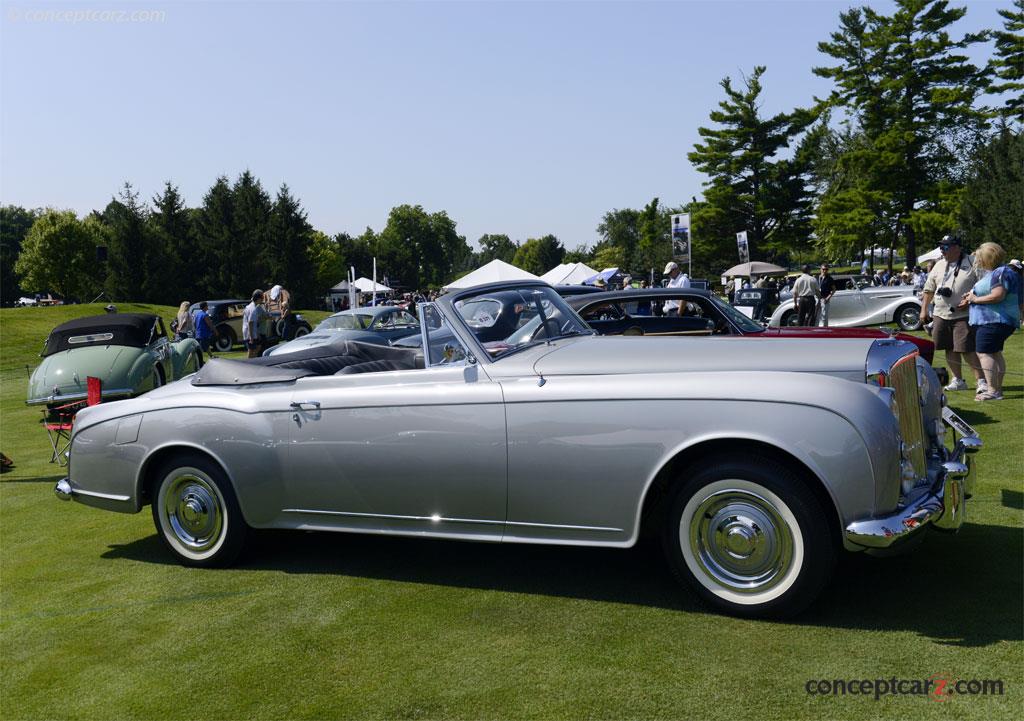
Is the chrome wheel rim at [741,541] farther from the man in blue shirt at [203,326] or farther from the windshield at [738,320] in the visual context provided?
the man in blue shirt at [203,326]

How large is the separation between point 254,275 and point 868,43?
138ft

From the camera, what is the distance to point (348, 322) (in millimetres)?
16719

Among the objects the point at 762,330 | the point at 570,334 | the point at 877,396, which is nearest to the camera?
the point at 877,396

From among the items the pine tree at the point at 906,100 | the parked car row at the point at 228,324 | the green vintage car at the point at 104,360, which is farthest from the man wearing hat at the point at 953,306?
the pine tree at the point at 906,100

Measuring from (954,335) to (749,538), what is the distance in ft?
22.7

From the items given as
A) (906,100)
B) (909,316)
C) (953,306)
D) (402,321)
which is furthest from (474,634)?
(906,100)

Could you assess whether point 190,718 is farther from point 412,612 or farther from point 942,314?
point 942,314

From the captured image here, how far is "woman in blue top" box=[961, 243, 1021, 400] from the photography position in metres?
8.29

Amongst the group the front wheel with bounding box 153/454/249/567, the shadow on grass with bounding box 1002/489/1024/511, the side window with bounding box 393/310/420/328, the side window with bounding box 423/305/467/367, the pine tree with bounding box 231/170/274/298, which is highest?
the pine tree with bounding box 231/170/274/298

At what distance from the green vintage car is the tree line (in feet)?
120

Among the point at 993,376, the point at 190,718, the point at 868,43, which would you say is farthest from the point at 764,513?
the point at 868,43

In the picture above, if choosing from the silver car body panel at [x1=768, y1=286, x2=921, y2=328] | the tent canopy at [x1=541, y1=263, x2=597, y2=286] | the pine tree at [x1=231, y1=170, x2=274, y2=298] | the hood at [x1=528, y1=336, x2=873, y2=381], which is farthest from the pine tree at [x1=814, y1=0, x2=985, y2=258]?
the hood at [x1=528, y1=336, x2=873, y2=381]

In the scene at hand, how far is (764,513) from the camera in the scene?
353 centimetres

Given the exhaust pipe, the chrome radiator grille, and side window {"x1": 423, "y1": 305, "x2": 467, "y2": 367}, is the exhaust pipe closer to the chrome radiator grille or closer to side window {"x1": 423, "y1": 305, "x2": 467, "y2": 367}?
side window {"x1": 423, "y1": 305, "x2": 467, "y2": 367}
